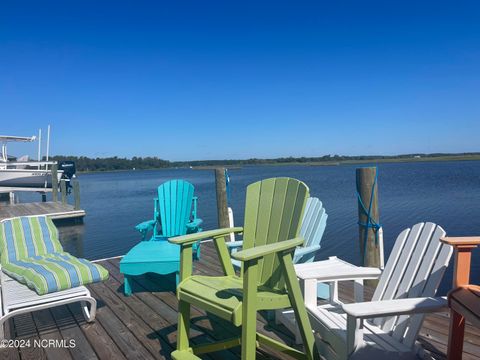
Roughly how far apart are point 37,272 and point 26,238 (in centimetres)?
73

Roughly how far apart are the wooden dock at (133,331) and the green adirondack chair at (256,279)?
34 centimetres

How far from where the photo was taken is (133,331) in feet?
7.95

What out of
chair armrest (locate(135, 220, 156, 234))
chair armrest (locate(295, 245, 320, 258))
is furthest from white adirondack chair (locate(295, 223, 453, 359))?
chair armrest (locate(135, 220, 156, 234))

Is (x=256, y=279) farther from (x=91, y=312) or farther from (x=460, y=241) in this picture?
(x=91, y=312)

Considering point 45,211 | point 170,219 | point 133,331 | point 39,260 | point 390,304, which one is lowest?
point 45,211

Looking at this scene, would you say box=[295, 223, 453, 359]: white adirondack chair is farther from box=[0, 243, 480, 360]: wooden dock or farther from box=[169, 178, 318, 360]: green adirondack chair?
box=[0, 243, 480, 360]: wooden dock

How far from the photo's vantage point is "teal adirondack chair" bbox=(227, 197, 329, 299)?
2621 millimetres

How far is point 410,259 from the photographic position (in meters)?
1.87

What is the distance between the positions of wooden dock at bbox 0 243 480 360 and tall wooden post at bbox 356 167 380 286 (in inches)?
13.1

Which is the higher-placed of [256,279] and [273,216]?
[273,216]

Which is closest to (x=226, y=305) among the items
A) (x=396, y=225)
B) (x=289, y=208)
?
(x=289, y=208)

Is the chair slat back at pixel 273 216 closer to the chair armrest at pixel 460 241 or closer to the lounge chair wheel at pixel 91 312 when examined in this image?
the chair armrest at pixel 460 241

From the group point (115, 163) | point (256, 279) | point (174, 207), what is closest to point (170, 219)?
point (174, 207)

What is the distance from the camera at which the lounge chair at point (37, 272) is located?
2.36m
